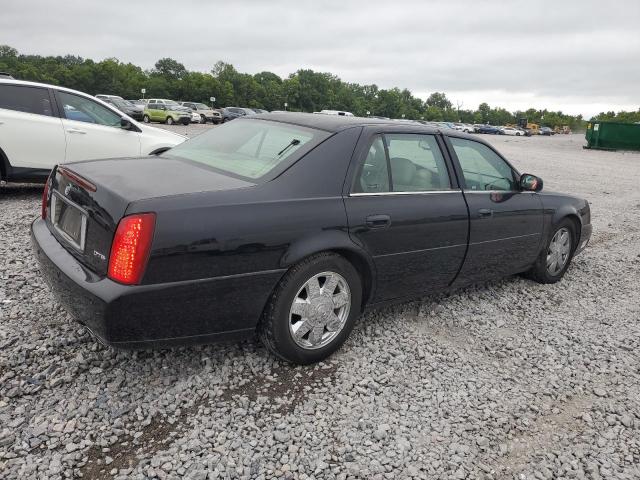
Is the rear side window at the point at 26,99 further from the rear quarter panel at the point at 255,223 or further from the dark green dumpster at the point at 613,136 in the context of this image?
the dark green dumpster at the point at 613,136

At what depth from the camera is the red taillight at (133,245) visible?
246 centimetres

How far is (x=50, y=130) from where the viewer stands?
675 centimetres

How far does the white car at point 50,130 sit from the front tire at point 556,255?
15.6 ft

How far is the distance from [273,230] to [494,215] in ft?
6.89

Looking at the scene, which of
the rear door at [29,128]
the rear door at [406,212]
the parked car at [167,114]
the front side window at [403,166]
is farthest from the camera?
the parked car at [167,114]

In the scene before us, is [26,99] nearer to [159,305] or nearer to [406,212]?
[159,305]

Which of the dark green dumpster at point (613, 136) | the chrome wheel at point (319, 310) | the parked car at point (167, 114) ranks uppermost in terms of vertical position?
A: the dark green dumpster at point (613, 136)

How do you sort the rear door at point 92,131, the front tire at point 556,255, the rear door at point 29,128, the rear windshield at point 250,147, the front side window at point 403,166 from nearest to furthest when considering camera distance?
the rear windshield at point 250,147 < the front side window at point 403,166 < the front tire at point 556,255 < the rear door at point 29,128 < the rear door at point 92,131

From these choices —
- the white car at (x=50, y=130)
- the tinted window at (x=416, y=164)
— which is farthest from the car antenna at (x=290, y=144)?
the white car at (x=50, y=130)

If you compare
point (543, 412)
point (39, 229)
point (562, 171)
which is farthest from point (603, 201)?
point (39, 229)

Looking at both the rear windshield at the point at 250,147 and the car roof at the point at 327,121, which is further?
the car roof at the point at 327,121

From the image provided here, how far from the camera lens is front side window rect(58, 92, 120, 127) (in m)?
6.96

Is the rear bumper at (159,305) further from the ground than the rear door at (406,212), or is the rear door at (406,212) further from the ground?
the rear door at (406,212)

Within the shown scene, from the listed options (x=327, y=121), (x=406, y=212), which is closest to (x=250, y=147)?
(x=327, y=121)
